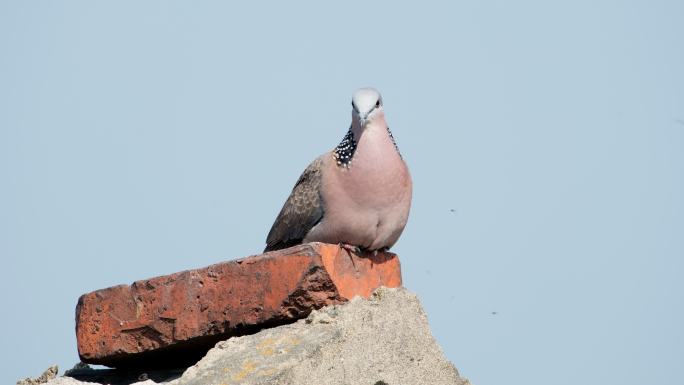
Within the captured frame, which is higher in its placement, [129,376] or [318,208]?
[318,208]

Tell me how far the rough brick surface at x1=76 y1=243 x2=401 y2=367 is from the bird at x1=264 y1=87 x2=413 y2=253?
202 millimetres

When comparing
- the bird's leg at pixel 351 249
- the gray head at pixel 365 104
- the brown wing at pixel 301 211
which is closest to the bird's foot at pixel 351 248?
the bird's leg at pixel 351 249

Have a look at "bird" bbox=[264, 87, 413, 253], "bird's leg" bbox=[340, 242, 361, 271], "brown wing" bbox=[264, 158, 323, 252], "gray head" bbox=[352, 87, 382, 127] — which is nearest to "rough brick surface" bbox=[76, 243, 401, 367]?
"bird's leg" bbox=[340, 242, 361, 271]

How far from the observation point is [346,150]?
554cm

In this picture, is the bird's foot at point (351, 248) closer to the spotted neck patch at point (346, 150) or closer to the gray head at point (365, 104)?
the spotted neck patch at point (346, 150)

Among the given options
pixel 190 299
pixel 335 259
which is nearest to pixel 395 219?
pixel 335 259

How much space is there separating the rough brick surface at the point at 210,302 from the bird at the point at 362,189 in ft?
0.66

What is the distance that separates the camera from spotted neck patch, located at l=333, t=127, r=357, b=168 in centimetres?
550

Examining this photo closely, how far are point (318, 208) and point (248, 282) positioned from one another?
895 mm

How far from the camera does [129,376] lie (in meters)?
5.41

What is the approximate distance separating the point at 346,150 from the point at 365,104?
0.77ft

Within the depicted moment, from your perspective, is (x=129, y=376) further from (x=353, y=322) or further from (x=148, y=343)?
(x=353, y=322)

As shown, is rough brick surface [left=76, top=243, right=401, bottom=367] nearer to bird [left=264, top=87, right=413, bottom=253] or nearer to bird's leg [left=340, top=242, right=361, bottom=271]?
bird's leg [left=340, top=242, right=361, bottom=271]

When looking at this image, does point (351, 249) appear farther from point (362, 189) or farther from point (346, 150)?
point (346, 150)
